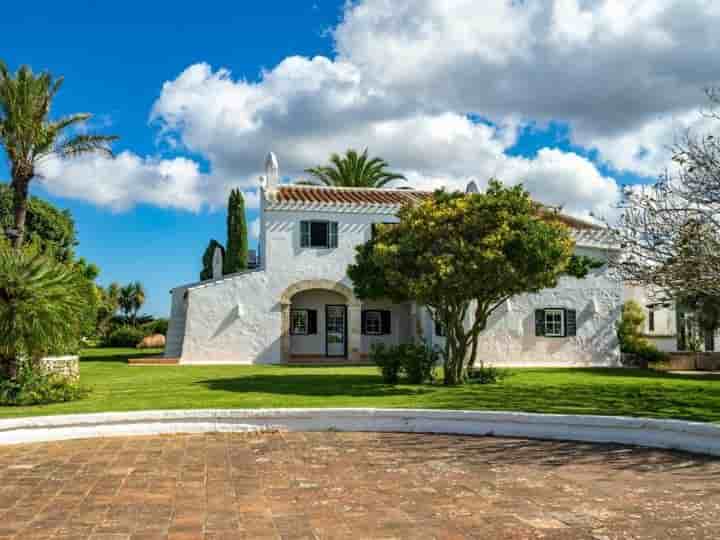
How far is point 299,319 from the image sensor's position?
89.4ft

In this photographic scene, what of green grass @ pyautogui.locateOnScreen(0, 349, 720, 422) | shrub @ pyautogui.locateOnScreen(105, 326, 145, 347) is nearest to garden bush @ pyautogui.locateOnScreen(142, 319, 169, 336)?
shrub @ pyautogui.locateOnScreen(105, 326, 145, 347)

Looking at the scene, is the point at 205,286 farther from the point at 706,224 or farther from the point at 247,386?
the point at 706,224

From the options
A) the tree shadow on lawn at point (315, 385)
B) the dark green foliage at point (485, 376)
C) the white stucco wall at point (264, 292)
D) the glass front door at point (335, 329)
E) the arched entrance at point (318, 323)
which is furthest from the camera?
the glass front door at point (335, 329)

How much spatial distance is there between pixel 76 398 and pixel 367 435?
5.77 metres

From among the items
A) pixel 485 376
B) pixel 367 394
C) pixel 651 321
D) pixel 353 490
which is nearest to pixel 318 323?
pixel 485 376

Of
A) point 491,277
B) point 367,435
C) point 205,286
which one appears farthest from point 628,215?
point 205,286

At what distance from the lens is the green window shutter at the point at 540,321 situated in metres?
25.2

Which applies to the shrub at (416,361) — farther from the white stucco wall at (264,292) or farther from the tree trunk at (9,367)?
the white stucco wall at (264,292)

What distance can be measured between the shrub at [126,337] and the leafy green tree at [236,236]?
20.7 feet

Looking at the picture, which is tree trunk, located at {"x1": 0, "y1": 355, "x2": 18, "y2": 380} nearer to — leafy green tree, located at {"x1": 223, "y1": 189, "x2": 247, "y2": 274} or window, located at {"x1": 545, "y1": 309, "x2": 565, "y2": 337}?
window, located at {"x1": 545, "y1": 309, "x2": 565, "y2": 337}

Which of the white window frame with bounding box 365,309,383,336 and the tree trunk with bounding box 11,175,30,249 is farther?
the white window frame with bounding box 365,309,383,336

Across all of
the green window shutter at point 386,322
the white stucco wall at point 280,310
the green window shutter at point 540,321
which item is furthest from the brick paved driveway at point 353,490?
the green window shutter at point 386,322

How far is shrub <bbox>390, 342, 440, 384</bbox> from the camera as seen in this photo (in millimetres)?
15375

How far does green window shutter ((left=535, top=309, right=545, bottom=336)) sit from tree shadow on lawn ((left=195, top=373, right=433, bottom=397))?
9793mm
